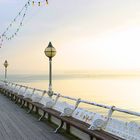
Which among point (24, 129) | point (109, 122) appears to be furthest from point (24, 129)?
point (109, 122)

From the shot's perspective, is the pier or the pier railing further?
the pier

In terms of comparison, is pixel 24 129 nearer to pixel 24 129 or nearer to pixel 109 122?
pixel 24 129

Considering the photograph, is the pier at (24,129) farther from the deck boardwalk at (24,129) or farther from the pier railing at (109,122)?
the pier railing at (109,122)

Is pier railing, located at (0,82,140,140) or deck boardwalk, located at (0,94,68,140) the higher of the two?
pier railing, located at (0,82,140,140)

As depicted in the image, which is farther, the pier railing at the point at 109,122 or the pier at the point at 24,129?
the pier at the point at 24,129

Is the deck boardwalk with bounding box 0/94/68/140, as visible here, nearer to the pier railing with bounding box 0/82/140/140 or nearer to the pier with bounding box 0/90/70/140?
the pier with bounding box 0/90/70/140

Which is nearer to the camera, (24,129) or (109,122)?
(109,122)

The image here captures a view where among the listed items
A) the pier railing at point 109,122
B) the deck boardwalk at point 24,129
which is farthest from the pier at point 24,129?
the pier railing at point 109,122

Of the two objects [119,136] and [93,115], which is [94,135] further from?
[93,115]

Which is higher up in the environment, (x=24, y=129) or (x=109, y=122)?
(x=109, y=122)

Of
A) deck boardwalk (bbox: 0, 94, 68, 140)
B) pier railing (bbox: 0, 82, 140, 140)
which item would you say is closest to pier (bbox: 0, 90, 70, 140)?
deck boardwalk (bbox: 0, 94, 68, 140)

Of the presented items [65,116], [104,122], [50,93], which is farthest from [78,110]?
[50,93]

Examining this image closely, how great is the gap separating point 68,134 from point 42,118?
119 inches

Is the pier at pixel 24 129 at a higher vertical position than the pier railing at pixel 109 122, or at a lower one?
lower
